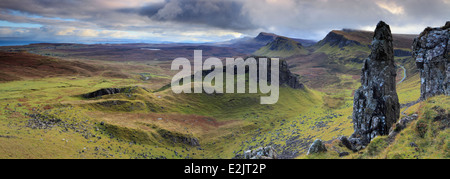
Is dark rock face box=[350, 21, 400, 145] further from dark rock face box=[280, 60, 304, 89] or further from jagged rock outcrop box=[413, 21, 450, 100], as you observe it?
dark rock face box=[280, 60, 304, 89]

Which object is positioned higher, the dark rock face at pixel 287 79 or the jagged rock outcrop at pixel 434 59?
the jagged rock outcrop at pixel 434 59

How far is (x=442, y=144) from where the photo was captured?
23.8 meters

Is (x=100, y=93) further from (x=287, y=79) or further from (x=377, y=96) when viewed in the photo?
(x=287, y=79)

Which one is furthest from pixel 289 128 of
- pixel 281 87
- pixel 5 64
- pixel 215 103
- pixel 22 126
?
pixel 5 64

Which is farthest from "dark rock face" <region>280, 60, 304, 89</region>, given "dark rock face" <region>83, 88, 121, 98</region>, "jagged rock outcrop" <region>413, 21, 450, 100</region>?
"jagged rock outcrop" <region>413, 21, 450, 100</region>

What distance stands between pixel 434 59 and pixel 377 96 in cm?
1309

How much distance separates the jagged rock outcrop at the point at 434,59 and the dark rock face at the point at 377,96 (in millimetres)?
6827

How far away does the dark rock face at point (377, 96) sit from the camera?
38188 millimetres

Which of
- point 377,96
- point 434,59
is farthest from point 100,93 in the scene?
point 434,59

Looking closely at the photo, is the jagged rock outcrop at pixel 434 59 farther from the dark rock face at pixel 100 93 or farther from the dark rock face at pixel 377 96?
the dark rock face at pixel 100 93

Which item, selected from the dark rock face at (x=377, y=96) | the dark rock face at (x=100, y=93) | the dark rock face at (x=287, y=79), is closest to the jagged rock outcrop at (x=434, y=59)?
the dark rock face at (x=377, y=96)

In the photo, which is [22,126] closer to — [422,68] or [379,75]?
[379,75]

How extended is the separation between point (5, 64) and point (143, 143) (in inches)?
7451

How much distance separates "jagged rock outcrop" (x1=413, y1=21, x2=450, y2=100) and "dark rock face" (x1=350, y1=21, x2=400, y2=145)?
22.4ft
